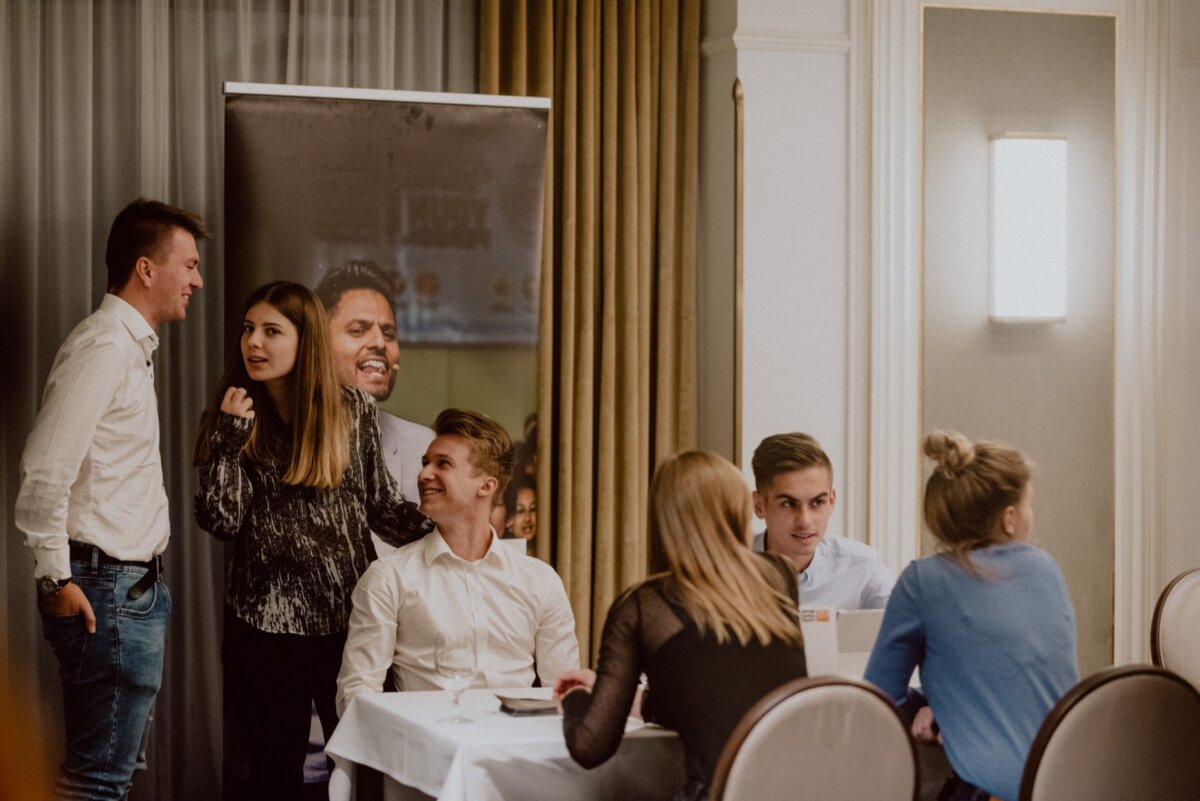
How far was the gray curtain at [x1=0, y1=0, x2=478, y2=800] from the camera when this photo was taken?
14.1 feet

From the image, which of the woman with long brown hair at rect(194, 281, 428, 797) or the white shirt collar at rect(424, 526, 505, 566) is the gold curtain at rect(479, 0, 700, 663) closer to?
the woman with long brown hair at rect(194, 281, 428, 797)

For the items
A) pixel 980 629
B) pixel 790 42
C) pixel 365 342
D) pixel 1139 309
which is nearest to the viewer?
pixel 980 629

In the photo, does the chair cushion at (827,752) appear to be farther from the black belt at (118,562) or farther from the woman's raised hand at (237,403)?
the woman's raised hand at (237,403)

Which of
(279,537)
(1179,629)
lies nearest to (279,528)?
(279,537)

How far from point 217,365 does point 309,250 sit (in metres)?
0.77

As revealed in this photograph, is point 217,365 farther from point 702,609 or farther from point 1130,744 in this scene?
point 1130,744

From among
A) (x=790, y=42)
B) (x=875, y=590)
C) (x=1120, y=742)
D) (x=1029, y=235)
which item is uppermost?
(x=790, y=42)

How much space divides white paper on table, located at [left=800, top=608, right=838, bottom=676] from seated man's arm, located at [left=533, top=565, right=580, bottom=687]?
0.71 metres

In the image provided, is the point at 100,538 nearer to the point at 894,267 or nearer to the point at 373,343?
the point at 373,343

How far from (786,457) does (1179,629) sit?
1.06 metres

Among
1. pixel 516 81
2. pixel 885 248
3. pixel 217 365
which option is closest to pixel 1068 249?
pixel 885 248

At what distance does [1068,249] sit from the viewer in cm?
469

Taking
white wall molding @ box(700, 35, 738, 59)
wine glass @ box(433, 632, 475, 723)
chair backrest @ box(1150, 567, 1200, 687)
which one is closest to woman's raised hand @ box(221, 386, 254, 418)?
wine glass @ box(433, 632, 475, 723)

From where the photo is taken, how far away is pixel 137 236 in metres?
3.59
